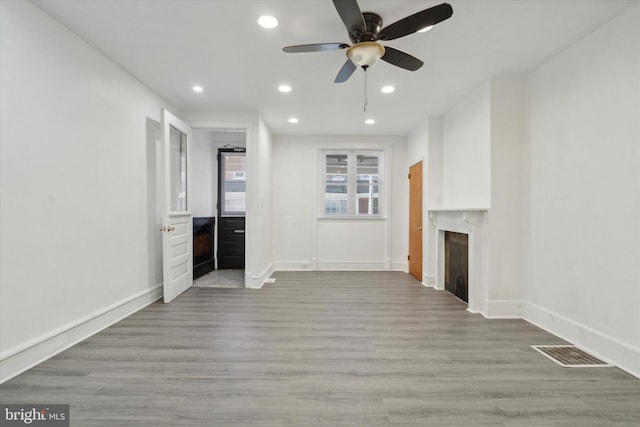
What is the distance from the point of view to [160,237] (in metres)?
3.77

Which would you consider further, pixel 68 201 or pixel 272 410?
pixel 68 201

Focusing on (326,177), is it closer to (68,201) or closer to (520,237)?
(520,237)

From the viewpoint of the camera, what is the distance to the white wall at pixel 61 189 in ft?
6.35

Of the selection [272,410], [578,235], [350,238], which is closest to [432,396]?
[272,410]

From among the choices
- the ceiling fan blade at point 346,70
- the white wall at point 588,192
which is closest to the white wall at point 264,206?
the ceiling fan blade at point 346,70

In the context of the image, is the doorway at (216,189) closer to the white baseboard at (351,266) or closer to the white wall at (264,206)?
the white wall at (264,206)

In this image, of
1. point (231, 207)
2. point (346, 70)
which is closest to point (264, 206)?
point (231, 207)

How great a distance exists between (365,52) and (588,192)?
2118mm

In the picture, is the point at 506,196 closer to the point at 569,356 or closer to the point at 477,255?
the point at 477,255

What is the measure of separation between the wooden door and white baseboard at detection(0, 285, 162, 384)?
159 inches

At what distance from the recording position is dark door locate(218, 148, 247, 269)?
5.71 metres

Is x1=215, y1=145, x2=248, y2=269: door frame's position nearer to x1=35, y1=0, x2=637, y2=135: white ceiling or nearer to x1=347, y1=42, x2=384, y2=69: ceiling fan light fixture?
x1=35, y1=0, x2=637, y2=135: white ceiling

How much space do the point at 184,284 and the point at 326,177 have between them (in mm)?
3139

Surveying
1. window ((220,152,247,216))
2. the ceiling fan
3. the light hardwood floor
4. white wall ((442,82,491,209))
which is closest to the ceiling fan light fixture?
the ceiling fan
